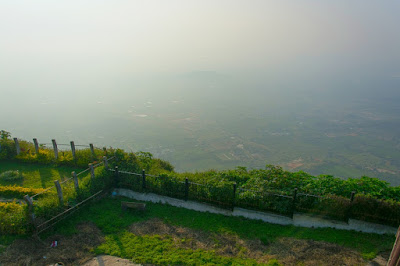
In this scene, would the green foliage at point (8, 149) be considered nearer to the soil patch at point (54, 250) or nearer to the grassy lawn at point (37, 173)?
the grassy lawn at point (37, 173)

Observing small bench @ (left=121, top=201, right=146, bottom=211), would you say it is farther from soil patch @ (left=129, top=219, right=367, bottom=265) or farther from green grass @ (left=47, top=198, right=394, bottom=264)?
soil patch @ (left=129, top=219, right=367, bottom=265)

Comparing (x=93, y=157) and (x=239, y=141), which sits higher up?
(x=93, y=157)

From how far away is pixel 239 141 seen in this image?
50.1 metres

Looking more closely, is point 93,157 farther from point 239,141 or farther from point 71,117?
point 71,117

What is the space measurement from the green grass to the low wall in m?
0.22

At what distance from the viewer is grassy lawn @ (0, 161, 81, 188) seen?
1231cm

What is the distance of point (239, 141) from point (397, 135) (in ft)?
118

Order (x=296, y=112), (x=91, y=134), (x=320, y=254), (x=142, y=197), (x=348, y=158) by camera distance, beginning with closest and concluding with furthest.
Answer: (x=320, y=254), (x=142, y=197), (x=348, y=158), (x=91, y=134), (x=296, y=112)

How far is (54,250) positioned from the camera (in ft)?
25.1

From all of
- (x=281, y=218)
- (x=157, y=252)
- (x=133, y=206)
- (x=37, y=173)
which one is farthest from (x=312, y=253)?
(x=37, y=173)

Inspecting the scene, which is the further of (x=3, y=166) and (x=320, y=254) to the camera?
(x=3, y=166)

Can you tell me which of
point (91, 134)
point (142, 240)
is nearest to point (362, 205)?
point (142, 240)

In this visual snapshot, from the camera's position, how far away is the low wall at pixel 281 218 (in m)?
8.83

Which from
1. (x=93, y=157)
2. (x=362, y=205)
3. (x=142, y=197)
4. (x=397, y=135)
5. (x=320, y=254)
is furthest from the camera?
(x=397, y=135)
